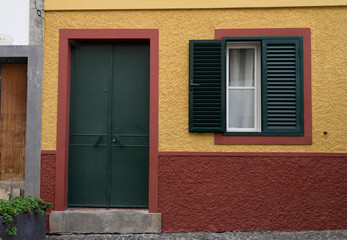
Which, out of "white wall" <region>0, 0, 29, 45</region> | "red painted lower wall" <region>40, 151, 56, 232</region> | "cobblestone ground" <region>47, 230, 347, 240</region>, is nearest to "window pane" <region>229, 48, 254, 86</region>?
"cobblestone ground" <region>47, 230, 347, 240</region>

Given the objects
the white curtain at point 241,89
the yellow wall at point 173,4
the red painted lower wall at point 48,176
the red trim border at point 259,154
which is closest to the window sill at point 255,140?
the red trim border at point 259,154

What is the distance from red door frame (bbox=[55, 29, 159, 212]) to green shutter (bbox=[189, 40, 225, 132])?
554mm

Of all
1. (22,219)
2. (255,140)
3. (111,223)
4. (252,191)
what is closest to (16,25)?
(22,219)

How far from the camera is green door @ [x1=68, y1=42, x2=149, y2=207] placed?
529 cm

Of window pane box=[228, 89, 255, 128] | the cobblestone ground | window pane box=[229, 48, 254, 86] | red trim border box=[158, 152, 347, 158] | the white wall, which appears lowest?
the cobblestone ground

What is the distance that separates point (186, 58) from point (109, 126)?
1596mm

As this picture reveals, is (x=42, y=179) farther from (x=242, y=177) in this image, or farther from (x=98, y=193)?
(x=242, y=177)

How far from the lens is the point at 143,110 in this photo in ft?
17.5

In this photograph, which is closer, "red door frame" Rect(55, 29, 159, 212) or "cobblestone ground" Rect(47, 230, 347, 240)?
"cobblestone ground" Rect(47, 230, 347, 240)

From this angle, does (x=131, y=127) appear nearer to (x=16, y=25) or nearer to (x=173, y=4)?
(x=173, y=4)

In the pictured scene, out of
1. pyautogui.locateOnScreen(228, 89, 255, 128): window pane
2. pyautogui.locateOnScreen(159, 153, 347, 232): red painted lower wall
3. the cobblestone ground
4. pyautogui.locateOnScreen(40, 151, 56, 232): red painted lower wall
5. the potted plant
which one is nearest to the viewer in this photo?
the potted plant

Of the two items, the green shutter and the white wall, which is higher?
the white wall

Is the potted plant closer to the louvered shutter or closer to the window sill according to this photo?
the window sill

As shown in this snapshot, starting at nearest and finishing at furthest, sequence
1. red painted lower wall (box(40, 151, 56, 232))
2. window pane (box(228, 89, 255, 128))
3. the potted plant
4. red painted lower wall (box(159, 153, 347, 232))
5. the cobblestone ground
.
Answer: the potted plant < the cobblestone ground < red painted lower wall (box(159, 153, 347, 232)) < red painted lower wall (box(40, 151, 56, 232)) < window pane (box(228, 89, 255, 128))
